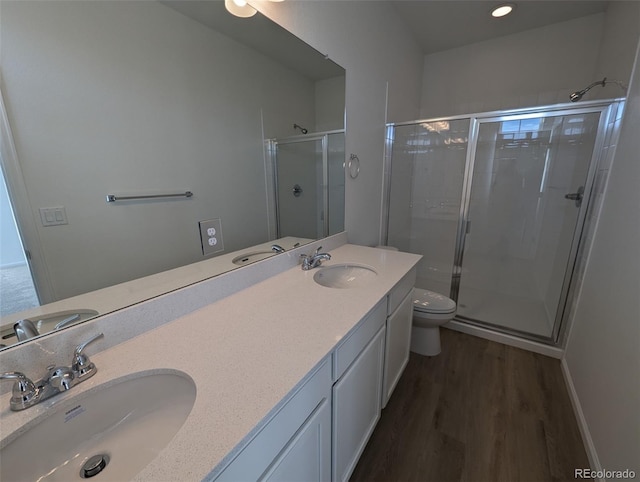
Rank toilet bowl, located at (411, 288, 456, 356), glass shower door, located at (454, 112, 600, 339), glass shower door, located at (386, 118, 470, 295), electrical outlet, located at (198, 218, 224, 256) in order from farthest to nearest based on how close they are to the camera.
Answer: glass shower door, located at (386, 118, 470, 295) < glass shower door, located at (454, 112, 600, 339) < toilet bowl, located at (411, 288, 456, 356) < electrical outlet, located at (198, 218, 224, 256)

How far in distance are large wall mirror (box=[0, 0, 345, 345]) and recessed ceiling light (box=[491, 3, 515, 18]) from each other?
1865 millimetres

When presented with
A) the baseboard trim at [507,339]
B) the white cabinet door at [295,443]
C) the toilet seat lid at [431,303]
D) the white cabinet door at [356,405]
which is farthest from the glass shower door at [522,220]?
the white cabinet door at [295,443]

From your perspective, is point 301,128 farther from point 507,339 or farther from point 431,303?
point 507,339

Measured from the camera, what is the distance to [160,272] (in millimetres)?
960

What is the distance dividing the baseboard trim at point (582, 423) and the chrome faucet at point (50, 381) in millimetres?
2047

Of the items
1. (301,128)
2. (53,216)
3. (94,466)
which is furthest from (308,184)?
(94,466)

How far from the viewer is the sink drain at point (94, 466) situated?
0.60 meters

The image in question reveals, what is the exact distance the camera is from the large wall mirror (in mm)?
671

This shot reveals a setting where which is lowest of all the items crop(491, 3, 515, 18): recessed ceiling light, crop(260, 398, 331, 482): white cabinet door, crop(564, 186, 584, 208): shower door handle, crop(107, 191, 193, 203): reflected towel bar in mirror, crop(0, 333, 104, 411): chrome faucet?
crop(260, 398, 331, 482): white cabinet door

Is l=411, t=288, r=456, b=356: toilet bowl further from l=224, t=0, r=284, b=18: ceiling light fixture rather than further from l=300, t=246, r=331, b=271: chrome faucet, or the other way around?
l=224, t=0, r=284, b=18: ceiling light fixture

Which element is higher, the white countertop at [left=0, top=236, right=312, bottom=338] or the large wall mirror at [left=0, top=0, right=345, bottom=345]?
the large wall mirror at [left=0, top=0, right=345, bottom=345]

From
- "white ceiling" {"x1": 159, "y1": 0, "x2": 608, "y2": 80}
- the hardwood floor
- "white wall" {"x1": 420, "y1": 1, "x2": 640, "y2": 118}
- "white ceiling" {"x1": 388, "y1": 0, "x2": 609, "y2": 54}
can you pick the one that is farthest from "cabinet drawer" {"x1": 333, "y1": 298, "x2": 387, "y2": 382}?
"white ceiling" {"x1": 388, "y1": 0, "x2": 609, "y2": 54}

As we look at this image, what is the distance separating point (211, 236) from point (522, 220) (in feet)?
9.56

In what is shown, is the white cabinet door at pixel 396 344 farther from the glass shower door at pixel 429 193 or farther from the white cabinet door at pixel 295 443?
the glass shower door at pixel 429 193
